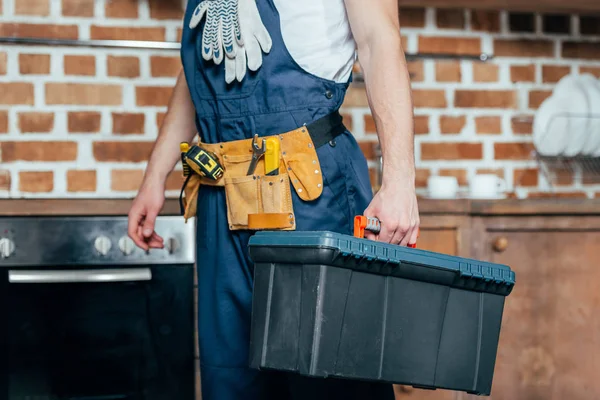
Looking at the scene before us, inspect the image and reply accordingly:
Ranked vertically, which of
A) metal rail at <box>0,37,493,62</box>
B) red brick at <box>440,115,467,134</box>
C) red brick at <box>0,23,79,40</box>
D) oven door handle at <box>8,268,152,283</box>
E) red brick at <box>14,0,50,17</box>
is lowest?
oven door handle at <box>8,268,152,283</box>

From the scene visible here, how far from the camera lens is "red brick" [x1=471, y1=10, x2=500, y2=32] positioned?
273cm

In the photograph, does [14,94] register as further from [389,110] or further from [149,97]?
[389,110]

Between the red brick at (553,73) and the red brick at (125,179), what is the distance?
1.38 metres

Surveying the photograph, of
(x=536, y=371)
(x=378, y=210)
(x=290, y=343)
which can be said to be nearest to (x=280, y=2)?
(x=378, y=210)

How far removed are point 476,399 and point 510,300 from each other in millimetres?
296

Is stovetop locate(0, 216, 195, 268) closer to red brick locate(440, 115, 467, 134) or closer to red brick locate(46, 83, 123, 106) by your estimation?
red brick locate(46, 83, 123, 106)

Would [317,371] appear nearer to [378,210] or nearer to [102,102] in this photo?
[378,210]

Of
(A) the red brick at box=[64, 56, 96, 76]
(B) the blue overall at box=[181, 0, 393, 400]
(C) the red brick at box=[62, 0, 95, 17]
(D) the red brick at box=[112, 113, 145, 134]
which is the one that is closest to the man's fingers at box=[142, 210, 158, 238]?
(B) the blue overall at box=[181, 0, 393, 400]

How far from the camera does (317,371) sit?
48.6 inches

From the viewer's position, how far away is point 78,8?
2439mm

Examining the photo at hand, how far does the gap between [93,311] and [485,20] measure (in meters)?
1.57

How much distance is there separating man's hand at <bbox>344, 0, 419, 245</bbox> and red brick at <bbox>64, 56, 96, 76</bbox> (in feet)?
3.75

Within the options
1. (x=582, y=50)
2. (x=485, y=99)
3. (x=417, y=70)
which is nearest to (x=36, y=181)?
(x=417, y=70)

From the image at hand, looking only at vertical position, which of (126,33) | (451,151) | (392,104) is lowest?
(451,151)
